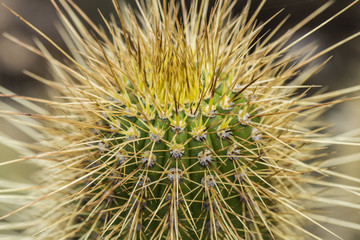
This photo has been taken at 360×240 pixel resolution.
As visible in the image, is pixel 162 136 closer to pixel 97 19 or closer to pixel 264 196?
pixel 264 196

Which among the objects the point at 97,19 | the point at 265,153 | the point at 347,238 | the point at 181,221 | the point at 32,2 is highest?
the point at 32,2

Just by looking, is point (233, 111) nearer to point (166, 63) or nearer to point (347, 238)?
point (166, 63)

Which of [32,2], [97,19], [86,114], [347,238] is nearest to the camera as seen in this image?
[86,114]

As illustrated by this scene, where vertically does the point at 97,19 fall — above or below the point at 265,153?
above

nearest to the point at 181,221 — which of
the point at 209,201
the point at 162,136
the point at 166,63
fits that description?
the point at 209,201

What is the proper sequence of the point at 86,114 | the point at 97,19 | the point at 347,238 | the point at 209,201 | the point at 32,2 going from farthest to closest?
1. the point at 32,2
2. the point at 97,19
3. the point at 347,238
4. the point at 86,114
5. the point at 209,201

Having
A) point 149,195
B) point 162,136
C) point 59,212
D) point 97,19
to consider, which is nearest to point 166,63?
point 162,136

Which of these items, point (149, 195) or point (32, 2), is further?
point (32, 2)
